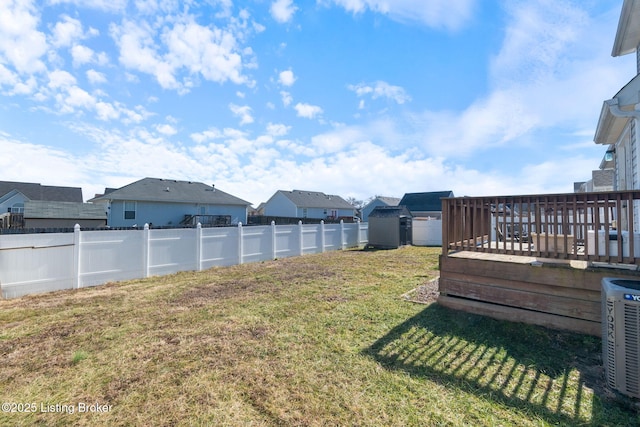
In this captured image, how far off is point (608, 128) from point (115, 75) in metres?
12.7

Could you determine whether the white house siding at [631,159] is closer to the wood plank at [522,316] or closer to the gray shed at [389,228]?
the wood plank at [522,316]

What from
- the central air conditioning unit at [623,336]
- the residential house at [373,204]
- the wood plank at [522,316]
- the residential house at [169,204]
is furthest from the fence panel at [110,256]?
the residential house at [373,204]

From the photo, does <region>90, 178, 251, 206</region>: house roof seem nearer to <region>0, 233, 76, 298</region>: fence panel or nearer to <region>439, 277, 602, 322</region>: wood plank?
<region>0, 233, 76, 298</region>: fence panel

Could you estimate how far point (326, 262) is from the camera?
970cm

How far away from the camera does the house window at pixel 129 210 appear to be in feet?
63.6

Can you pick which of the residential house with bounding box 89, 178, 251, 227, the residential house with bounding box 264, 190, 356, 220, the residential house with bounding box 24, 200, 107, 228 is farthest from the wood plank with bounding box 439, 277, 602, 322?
the residential house with bounding box 264, 190, 356, 220

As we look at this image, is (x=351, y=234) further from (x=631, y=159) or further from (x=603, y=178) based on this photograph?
(x=603, y=178)

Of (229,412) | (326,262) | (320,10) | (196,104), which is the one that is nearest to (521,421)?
(229,412)

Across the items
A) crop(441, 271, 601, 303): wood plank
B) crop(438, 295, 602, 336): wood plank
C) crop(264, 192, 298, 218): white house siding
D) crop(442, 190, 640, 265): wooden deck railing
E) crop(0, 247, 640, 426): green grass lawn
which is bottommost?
crop(0, 247, 640, 426): green grass lawn

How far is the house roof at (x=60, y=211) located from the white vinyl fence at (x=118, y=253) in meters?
15.2

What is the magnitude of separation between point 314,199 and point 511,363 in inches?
1310

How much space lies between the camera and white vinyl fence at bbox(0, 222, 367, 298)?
5.55m

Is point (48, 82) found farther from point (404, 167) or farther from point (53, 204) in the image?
point (404, 167)

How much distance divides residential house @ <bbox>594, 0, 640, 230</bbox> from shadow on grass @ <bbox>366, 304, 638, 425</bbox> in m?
2.05
